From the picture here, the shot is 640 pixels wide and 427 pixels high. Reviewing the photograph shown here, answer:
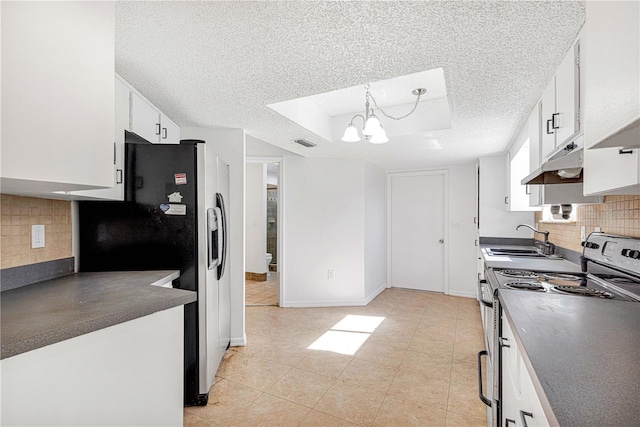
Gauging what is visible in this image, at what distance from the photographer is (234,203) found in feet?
10.3

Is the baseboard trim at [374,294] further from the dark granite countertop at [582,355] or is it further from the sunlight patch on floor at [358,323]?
the dark granite countertop at [582,355]

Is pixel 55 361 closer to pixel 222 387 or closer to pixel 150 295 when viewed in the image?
pixel 150 295

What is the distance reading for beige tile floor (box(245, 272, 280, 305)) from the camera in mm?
4667

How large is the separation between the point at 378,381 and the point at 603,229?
177 cm

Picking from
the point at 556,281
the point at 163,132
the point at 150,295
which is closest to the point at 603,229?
the point at 556,281

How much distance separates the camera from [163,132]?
8.73 ft

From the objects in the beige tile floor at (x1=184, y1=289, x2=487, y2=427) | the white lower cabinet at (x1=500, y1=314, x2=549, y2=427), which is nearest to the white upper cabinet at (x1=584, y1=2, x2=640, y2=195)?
the white lower cabinet at (x1=500, y1=314, x2=549, y2=427)

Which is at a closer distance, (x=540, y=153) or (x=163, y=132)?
(x=540, y=153)

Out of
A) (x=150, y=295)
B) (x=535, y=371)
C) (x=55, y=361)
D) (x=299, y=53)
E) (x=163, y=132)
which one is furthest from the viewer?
(x=163, y=132)

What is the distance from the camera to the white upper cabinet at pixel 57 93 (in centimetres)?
96

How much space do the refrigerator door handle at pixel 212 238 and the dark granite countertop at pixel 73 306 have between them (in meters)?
0.40

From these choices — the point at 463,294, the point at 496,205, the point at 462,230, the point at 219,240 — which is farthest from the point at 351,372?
the point at 462,230

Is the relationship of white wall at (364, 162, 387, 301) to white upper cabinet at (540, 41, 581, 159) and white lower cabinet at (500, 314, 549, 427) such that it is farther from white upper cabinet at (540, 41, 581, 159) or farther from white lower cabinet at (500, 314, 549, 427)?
white lower cabinet at (500, 314, 549, 427)

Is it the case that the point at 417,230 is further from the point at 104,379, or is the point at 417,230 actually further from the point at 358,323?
the point at 104,379
